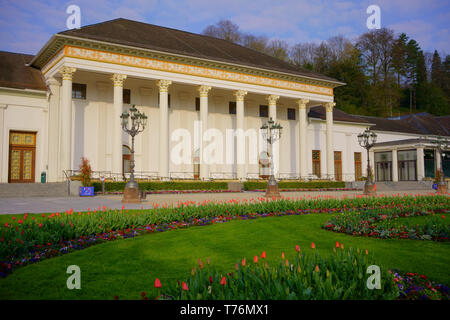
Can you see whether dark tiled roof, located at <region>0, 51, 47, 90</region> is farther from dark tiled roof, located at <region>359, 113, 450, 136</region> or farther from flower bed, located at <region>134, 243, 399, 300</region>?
dark tiled roof, located at <region>359, 113, 450, 136</region>

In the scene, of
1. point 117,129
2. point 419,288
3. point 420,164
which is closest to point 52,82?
point 117,129

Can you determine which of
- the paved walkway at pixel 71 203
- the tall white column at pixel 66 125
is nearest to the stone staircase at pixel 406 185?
the paved walkway at pixel 71 203

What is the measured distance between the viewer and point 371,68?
72.4 meters

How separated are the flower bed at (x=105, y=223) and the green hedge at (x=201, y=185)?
14974 mm

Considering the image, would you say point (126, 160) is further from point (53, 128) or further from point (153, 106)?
point (53, 128)

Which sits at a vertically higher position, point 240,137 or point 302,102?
point 302,102

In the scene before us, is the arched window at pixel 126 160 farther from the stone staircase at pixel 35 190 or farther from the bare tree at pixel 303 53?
the bare tree at pixel 303 53

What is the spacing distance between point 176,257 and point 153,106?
2801 cm

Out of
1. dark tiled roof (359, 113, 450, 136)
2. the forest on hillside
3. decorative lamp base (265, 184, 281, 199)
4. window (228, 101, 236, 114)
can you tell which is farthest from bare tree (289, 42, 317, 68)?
decorative lamp base (265, 184, 281, 199)

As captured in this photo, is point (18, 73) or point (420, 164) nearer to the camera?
point (18, 73)

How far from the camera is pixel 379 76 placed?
238ft

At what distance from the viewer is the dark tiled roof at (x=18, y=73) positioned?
27672mm

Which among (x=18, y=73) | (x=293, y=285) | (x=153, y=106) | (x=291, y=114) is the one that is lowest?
(x=293, y=285)

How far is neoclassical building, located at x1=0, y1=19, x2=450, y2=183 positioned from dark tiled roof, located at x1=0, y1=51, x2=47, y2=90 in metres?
0.10
